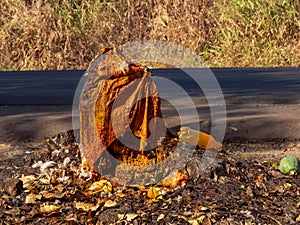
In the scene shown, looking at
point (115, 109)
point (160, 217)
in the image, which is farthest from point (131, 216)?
point (115, 109)

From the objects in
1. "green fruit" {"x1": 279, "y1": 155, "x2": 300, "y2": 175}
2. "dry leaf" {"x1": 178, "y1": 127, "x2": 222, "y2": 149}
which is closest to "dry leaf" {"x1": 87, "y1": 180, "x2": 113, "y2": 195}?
"dry leaf" {"x1": 178, "y1": 127, "x2": 222, "y2": 149}

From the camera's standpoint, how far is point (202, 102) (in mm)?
6582

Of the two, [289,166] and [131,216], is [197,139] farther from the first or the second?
[131,216]

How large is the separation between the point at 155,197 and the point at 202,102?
3.39m

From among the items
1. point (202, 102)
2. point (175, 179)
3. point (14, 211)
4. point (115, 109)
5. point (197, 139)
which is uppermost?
point (115, 109)

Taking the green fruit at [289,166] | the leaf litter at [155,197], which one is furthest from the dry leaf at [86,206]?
the green fruit at [289,166]

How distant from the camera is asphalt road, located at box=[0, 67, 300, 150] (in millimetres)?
5656

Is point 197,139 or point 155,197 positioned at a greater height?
point 197,139

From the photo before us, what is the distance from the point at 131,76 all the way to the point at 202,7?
26.3 ft

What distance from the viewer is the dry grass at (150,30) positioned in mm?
10224

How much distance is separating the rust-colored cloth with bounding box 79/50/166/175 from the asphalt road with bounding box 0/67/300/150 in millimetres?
2162

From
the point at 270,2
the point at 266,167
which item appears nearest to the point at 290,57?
the point at 270,2

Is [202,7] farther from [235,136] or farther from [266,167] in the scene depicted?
[266,167]

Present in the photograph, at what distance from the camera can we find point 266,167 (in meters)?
3.96
